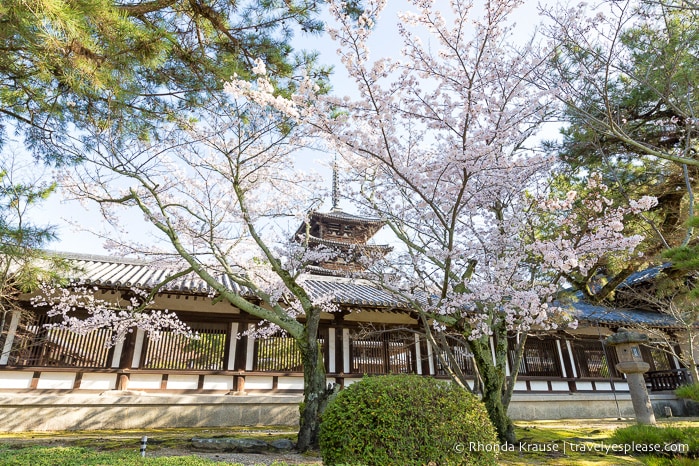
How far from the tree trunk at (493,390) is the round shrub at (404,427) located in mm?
2328

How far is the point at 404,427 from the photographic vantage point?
4.27 m

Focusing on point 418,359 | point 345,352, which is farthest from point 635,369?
point 345,352

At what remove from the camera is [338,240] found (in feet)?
64.6

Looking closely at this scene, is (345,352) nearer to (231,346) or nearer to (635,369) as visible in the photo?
A: (231,346)

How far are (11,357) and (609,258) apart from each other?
45.6 ft

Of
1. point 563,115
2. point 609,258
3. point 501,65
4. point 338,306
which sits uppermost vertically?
point 563,115

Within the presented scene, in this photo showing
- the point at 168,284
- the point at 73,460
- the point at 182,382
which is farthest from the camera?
the point at 182,382

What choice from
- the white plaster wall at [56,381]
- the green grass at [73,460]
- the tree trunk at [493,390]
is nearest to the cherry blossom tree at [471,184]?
the tree trunk at [493,390]

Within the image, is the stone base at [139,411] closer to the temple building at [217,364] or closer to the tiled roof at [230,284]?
the temple building at [217,364]

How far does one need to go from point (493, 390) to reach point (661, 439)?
3735 millimetres

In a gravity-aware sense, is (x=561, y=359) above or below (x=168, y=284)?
below

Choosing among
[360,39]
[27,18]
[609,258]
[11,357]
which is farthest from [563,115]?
[11,357]

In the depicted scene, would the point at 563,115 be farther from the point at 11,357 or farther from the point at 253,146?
the point at 11,357

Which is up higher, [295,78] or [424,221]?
[295,78]
